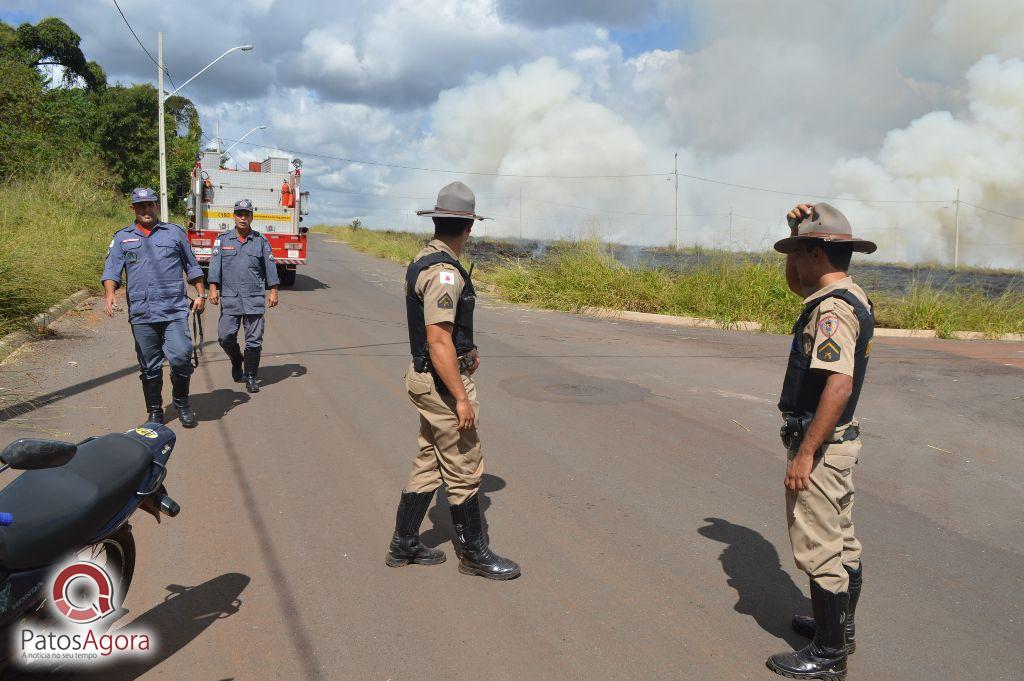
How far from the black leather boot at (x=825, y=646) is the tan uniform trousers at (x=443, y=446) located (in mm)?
1600

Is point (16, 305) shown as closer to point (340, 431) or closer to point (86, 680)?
point (340, 431)

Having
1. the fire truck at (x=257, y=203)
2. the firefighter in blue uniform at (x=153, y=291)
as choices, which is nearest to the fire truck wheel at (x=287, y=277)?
the fire truck at (x=257, y=203)

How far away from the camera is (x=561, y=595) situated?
3.66m

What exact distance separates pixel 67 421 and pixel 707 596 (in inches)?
211

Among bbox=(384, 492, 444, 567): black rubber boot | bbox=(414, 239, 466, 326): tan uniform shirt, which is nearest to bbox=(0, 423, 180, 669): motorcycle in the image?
bbox=(384, 492, 444, 567): black rubber boot

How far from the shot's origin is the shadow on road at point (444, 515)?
4.39m

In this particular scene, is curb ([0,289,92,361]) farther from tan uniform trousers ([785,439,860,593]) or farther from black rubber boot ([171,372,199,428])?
tan uniform trousers ([785,439,860,593])

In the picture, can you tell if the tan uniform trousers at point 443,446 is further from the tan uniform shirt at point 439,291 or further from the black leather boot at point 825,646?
the black leather boot at point 825,646

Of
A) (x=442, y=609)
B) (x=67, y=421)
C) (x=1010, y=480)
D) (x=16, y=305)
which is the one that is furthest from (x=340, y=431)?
(x=16, y=305)

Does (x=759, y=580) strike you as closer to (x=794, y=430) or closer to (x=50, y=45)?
(x=794, y=430)

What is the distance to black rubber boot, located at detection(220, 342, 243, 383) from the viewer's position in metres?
8.02

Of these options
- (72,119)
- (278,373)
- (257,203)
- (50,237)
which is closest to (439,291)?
(278,373)

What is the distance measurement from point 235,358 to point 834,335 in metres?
6.58

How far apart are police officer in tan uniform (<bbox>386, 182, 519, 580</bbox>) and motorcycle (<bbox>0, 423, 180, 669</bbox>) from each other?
A: 116cm
